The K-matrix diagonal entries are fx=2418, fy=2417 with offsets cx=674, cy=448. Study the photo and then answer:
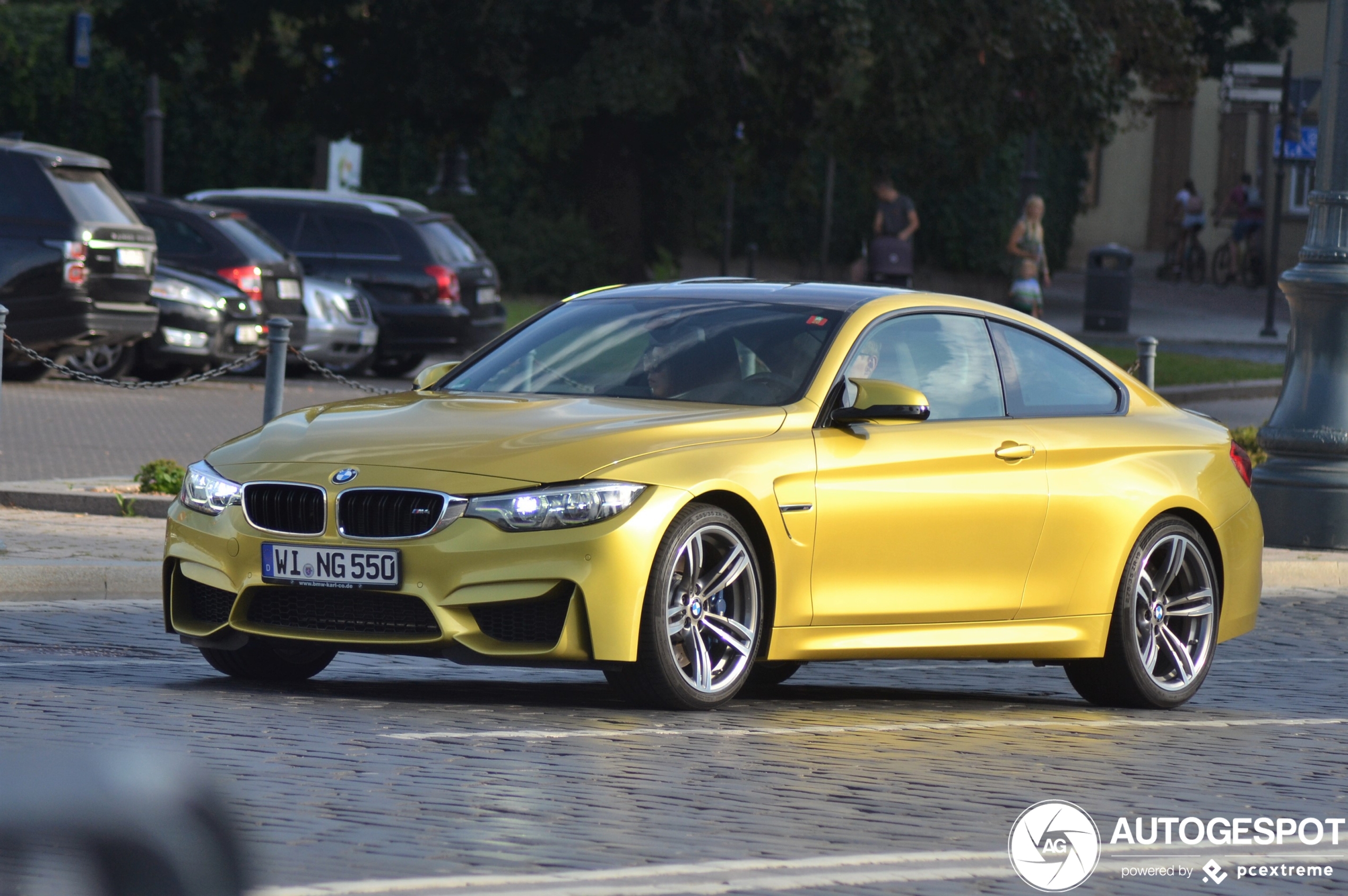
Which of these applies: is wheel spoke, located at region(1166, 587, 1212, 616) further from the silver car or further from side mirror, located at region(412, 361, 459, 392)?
the silver car

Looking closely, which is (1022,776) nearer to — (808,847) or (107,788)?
(808,847)

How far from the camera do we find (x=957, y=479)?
8.05 m

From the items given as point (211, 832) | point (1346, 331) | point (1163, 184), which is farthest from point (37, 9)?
point (211, 832)

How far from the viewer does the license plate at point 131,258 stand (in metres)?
19.8

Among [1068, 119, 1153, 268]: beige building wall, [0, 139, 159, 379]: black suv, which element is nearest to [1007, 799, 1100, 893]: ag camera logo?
[0, 139, 159, 379]: black suv

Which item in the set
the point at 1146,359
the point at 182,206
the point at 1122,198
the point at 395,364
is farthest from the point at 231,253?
the point at 1122,198

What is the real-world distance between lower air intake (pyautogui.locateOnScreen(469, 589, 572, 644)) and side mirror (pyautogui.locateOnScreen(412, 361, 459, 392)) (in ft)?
5.04

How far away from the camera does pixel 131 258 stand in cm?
1988

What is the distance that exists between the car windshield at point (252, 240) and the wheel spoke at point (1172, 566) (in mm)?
14444

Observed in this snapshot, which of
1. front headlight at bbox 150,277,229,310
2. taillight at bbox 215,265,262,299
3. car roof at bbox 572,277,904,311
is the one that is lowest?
front headlight at bbox 150,277,229,310

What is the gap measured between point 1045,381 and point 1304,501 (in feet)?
18.3

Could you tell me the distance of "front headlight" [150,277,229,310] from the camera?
21.4 metres

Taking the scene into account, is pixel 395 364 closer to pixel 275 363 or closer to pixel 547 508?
pixel 275 363

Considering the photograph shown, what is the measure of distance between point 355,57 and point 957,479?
81.8 feet
